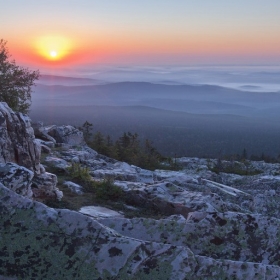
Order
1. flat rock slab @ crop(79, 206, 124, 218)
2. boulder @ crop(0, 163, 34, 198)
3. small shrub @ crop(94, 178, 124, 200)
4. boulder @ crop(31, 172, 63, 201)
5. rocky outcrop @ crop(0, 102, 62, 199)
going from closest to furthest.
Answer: boulder @ crop(0, 163, 34, 198) → flat rock slab @ crop(79, 206, 124, 218) → boulder @ crop(31, 172, 63, 201) → rocky outcrop @ crop(0, 102, 62, 199) → small shrub @ crop(94, 178, 124, 200)

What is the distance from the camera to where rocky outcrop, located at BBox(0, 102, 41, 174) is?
49.0 feet

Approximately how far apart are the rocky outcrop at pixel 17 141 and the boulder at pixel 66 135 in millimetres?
26133

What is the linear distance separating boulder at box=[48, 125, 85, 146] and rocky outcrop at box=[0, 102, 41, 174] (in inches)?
1029

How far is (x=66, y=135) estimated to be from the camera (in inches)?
1700

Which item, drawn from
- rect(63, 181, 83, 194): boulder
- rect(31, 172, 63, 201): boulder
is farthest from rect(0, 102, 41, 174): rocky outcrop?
rect(63, 181, 83, 194): boulder

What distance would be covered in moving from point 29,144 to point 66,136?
89.7ft

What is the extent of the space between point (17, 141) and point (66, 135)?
27836 millimetres

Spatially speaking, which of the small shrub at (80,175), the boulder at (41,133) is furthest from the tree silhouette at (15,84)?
the small shrub at (80,175)

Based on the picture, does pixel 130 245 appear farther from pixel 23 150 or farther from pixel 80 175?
pixel 80 175

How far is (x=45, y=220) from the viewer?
23.0 feet

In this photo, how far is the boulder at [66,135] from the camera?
42594mm

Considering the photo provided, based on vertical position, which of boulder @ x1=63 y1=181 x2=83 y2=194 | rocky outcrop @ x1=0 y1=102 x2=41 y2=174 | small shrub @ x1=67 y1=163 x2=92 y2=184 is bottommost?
boulder @ x1=63 y1=181 x2=83 y2=194

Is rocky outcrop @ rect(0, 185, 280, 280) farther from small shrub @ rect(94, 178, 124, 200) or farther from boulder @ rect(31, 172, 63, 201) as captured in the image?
small shrub @ rect(94, 178, 124, 200)

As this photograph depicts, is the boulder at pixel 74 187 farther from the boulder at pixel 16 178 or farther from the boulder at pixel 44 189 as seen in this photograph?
the boulder at pixel 16 178
